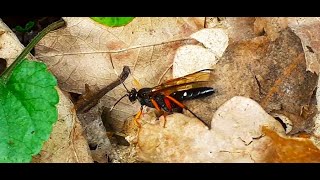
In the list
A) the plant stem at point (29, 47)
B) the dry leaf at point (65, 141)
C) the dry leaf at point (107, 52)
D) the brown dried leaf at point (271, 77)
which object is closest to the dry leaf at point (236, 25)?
the brown dried leaf at point (271, 77)

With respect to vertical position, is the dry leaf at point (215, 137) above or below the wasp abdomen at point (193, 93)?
below

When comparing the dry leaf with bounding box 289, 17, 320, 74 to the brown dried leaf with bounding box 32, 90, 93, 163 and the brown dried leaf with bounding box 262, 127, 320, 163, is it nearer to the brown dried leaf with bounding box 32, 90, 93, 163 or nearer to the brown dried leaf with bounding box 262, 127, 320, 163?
the brown dried leaf with bounding box 262, 127, 320, 163

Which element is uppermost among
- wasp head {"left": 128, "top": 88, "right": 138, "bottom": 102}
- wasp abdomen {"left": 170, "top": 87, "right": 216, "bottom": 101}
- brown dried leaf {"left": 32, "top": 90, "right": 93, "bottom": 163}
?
wasp abdomen {"left": 170, "top": 87, "right": 216, "bottom": 101}

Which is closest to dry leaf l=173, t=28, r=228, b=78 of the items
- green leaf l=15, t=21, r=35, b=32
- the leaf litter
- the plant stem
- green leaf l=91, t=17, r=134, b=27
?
the leaf litter

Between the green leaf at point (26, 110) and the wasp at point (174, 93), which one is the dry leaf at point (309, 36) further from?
the green leaf at point (26, 110)

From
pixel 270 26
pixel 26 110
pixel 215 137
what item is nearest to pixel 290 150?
pixel 215 137
